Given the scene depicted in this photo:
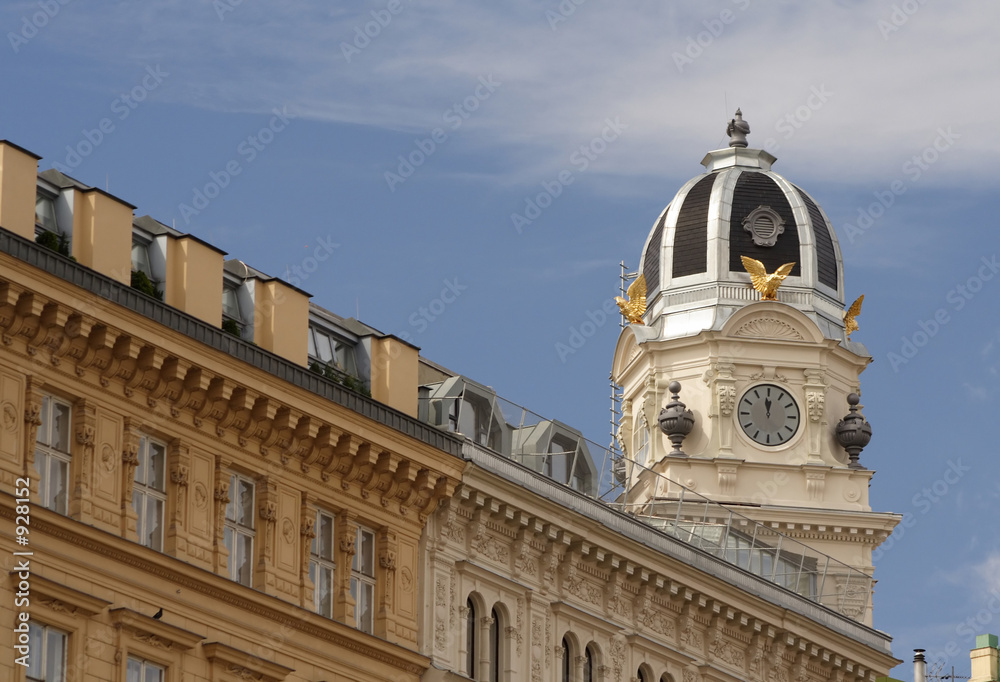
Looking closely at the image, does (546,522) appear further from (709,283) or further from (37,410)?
(709,283)

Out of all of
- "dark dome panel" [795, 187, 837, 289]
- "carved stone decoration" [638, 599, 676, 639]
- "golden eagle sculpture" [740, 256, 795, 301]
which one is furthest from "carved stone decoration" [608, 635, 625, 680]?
"dark dome panel" [795, 187, 837, 289]

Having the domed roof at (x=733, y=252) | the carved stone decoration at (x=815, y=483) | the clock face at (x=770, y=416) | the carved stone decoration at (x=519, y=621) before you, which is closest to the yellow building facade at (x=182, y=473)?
the carved stone decoration at (x=519, y=621)

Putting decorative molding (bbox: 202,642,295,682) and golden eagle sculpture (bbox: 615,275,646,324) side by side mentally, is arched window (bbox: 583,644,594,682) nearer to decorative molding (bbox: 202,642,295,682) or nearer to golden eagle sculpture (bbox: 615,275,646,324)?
decorative molding (bbox: 202,642,295,682)

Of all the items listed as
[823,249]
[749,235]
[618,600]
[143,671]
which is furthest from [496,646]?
[823,249]

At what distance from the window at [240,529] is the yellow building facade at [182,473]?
43mm

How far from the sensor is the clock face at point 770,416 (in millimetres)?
116125

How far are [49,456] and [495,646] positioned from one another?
14.1 m

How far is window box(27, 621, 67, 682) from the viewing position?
44906mm

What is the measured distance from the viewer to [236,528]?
50.4 m

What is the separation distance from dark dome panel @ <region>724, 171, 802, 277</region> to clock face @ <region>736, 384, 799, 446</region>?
5.57 m

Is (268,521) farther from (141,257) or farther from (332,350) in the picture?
(141,257)

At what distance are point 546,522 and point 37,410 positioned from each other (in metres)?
15.3

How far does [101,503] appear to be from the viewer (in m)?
46.8

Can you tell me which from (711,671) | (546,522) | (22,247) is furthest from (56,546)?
(711,671)
